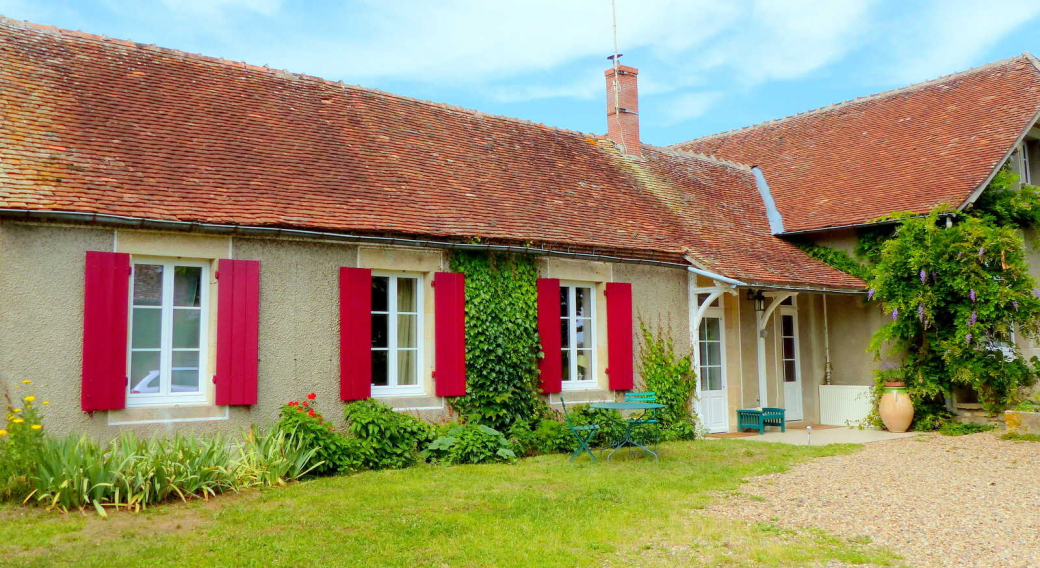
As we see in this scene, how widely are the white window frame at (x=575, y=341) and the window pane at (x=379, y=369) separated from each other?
2607 mm

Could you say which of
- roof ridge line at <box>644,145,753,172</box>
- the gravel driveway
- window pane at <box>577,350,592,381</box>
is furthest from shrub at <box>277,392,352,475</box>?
roof ridge line at <box>644,145,753,172</box>

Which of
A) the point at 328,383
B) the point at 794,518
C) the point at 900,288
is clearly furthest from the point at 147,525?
the point at 900,288

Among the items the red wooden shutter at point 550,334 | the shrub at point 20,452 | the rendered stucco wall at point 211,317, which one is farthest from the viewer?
the red wooden shutter at point 550,334

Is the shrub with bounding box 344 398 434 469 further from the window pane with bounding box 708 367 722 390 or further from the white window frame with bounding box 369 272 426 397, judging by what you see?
the window pane with bounding box 708 367 722 390

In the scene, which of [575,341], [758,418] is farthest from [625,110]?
[758,418]

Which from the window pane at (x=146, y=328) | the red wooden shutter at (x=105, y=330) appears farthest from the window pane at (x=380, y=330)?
the red wooden shutter at (x=105, y=330)

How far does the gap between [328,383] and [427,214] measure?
2462 mm

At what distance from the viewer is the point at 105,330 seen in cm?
789

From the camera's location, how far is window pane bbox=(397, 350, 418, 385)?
32.5 ft

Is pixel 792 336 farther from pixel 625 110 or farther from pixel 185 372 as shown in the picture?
pixel 185 372

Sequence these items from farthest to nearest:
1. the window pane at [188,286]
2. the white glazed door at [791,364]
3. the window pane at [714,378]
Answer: the white glazed door at [791,364]
the window pane at [714,378]
the window pane at [188,286]

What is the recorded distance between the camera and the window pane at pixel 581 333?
452 inches

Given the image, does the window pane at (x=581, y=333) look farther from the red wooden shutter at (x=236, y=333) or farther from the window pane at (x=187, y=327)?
the window pane at (x=187, y=327)

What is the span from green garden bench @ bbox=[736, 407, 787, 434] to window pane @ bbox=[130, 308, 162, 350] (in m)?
8.47
